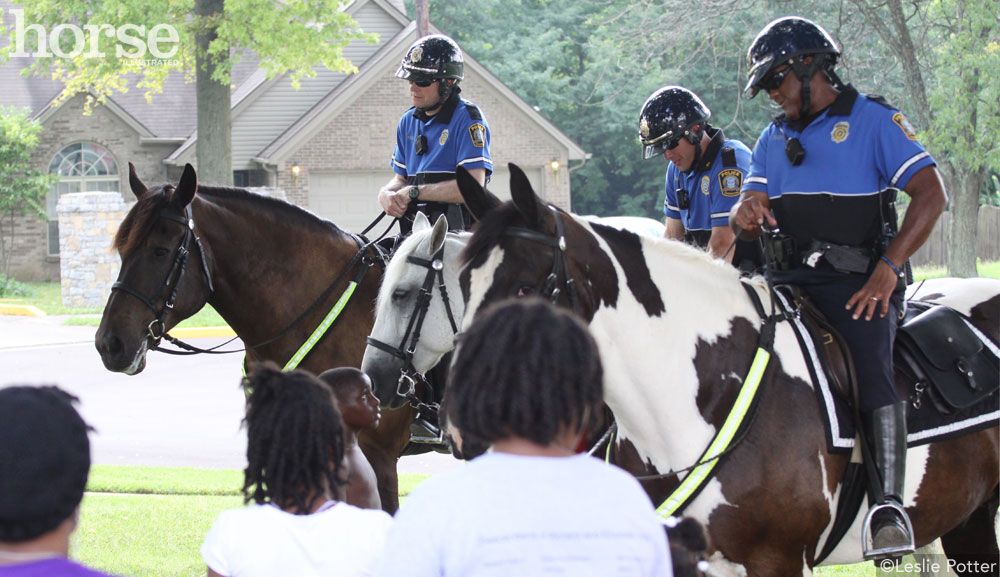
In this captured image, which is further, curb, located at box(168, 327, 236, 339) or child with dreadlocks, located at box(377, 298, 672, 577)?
curb, located at box(168, 327, 236, 339)

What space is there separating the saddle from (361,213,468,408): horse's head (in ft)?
5.72

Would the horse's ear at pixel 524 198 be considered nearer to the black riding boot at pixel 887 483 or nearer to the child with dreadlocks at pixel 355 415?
the child with dreadlocks at pixel 355 415

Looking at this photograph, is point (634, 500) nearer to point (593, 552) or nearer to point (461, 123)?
point (593, 552)

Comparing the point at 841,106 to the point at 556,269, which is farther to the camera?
the point at 841,106

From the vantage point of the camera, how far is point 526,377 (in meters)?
1.97

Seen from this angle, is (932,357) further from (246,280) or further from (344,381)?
(246,280)

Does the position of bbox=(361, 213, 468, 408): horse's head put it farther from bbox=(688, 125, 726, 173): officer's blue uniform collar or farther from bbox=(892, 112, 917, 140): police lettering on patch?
bbox=(892, 112, 917, 140): police lettering on patch

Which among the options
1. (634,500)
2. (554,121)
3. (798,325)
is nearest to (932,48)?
(554,121)

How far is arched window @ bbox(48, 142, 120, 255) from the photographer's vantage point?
33.4 m

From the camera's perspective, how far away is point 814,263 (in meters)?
4.21

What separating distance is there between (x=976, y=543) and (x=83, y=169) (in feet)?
110

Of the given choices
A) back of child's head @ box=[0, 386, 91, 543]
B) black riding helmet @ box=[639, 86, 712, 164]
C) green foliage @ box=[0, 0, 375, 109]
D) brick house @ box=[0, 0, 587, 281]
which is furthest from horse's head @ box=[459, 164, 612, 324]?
brick house @ box=[0, 0, 587, 281]

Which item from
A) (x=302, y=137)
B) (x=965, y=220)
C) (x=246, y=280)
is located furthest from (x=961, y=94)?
(x=246, y=280)

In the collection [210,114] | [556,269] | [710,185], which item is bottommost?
[556,269]
